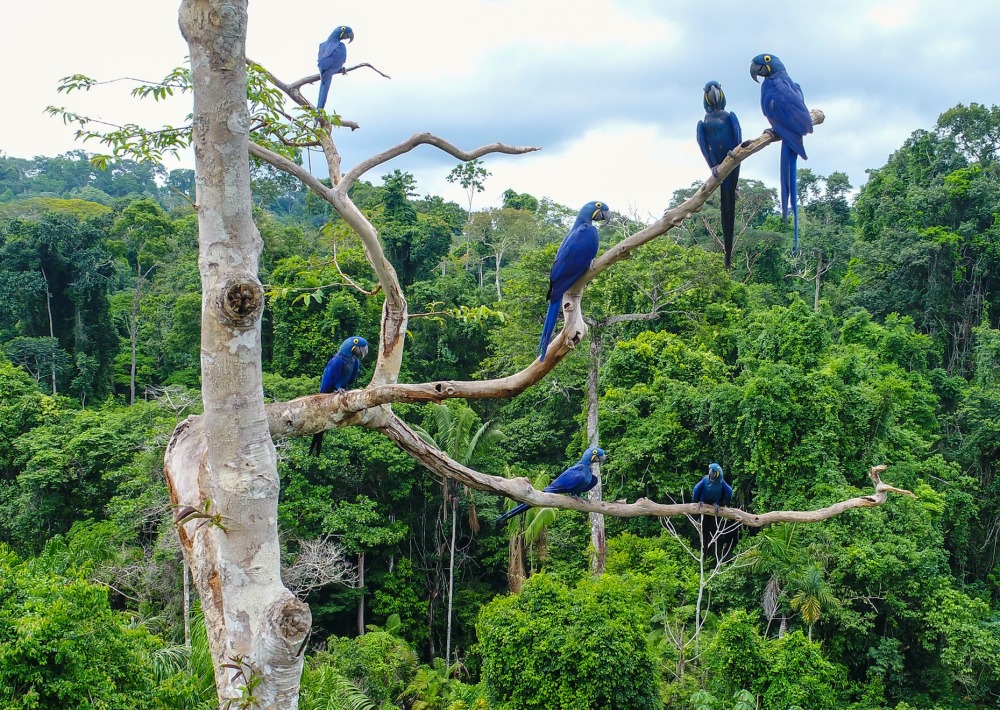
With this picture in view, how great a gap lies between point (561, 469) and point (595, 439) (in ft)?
7.76

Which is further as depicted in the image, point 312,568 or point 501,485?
point 312,568

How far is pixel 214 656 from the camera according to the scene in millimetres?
2441

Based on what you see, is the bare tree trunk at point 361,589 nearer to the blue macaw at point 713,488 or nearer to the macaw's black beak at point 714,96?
the blue macaw at point 713,488

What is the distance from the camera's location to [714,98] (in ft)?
12.8

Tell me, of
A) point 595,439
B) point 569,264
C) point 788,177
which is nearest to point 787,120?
point 788,177

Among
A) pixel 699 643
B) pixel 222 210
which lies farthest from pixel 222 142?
pixel 699 643

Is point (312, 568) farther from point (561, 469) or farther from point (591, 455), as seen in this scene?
point (591, 455)

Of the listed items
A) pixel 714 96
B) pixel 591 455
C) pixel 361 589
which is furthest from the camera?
pixel 361 589

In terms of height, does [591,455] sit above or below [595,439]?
above

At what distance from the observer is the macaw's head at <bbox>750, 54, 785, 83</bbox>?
3.71m

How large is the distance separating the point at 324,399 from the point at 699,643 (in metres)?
8.15

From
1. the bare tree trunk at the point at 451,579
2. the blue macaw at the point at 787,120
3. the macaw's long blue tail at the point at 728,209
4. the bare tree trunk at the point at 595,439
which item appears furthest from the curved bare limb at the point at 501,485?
the bare tree trunk at the point at 451,579

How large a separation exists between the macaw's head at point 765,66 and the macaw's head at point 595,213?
100cm

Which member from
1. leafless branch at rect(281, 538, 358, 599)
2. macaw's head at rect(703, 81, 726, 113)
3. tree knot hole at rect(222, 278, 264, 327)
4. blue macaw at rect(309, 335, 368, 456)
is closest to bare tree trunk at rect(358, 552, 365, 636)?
leafless branch at rect(281, 538, 358, 599)
